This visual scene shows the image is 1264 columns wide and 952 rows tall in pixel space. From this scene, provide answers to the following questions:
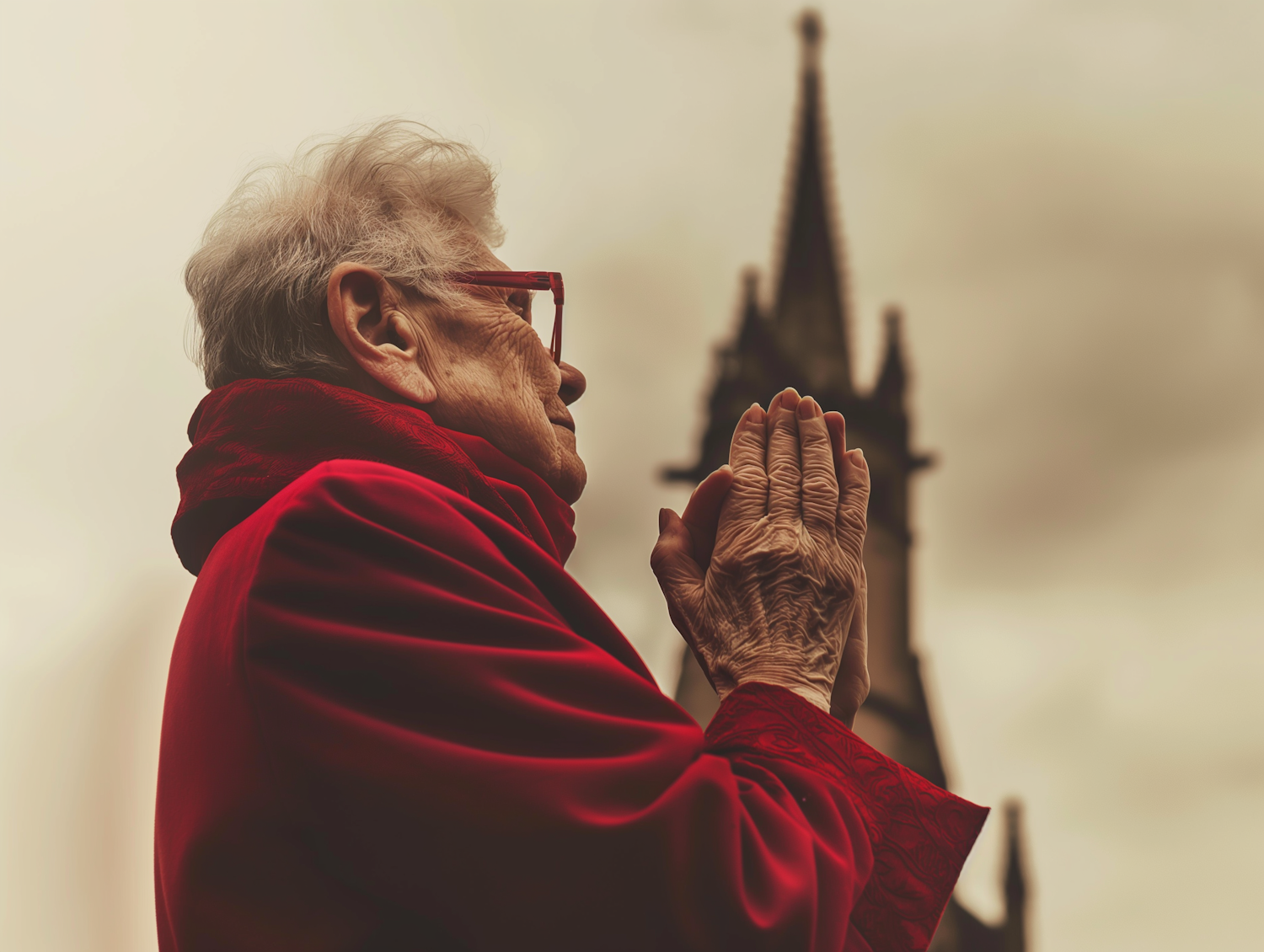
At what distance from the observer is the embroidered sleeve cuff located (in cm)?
170

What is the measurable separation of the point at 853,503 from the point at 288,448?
1.01 metres

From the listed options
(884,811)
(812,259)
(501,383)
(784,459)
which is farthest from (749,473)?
(812,259)

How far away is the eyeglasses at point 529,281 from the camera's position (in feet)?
7.64

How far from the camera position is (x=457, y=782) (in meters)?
1.40

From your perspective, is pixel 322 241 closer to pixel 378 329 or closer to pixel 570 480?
pixel 378 329

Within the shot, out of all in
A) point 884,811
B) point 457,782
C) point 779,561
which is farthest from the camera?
point 779,561

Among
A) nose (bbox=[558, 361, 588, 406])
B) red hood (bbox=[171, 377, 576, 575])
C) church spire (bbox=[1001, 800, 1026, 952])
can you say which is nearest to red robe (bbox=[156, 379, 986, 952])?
red hood (bbox=[171, 377, 576, 575])

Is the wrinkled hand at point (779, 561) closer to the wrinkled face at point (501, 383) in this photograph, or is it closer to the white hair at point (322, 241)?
the wrinkled face at point (501, 383)

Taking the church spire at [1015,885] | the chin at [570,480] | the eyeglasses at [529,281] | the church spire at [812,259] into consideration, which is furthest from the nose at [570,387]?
the church spire at [1015,885]

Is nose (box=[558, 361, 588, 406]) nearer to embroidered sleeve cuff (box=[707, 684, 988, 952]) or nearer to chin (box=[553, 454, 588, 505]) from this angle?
chin (box=[553, 454, 588, 505])

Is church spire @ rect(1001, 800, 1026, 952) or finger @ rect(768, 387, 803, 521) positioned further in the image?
church spire @ rect(1001, 800, 1026, 952)

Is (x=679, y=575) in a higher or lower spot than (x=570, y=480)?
lower

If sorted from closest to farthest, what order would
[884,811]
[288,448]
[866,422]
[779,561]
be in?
1. [884,811]
2. [288,448]
3. [779,561]
4. [866,422]

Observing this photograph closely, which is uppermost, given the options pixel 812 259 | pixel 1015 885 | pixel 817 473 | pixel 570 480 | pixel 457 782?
pixel 812 259
